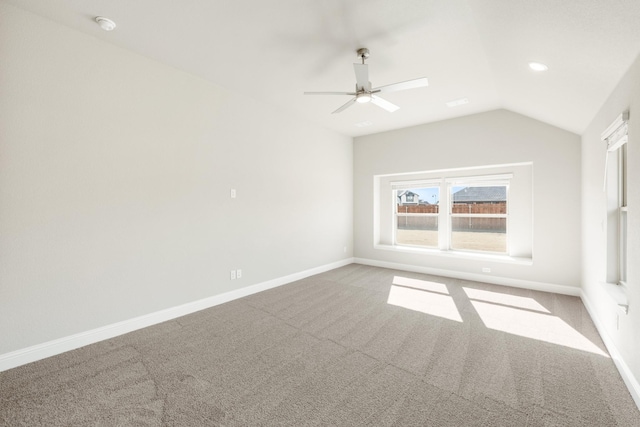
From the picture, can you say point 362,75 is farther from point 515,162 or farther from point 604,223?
point 515,162

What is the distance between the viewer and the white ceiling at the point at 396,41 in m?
1.91

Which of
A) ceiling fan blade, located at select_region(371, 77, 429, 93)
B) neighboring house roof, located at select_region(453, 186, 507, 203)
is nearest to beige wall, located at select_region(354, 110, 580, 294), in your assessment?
neighboring house roof, located at select_region(453, 186, 507, 203)

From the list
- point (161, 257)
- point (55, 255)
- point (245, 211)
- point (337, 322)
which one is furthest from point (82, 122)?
point (337, 322)

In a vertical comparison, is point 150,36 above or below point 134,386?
above

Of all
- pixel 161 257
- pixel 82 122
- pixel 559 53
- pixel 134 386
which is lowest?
pixel 134 386

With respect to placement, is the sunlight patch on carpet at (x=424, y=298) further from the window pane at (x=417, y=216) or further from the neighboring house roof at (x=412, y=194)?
the neighboring house roof at (x=412, y=194)

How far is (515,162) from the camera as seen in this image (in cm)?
433

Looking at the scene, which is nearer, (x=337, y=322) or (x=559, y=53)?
(x=559, y=53)

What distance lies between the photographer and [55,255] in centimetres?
243

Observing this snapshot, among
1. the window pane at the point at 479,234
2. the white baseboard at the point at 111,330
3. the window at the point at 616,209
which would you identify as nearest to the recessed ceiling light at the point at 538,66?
the window at the point at 616,209

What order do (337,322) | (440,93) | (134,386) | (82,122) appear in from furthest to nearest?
(440,93)
(337,322)
(82,122)
(134,386)

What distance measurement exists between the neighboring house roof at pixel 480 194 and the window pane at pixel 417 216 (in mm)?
410

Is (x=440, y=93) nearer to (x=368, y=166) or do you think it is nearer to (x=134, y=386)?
(x=368, y=166)

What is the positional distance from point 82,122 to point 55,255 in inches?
50.1
